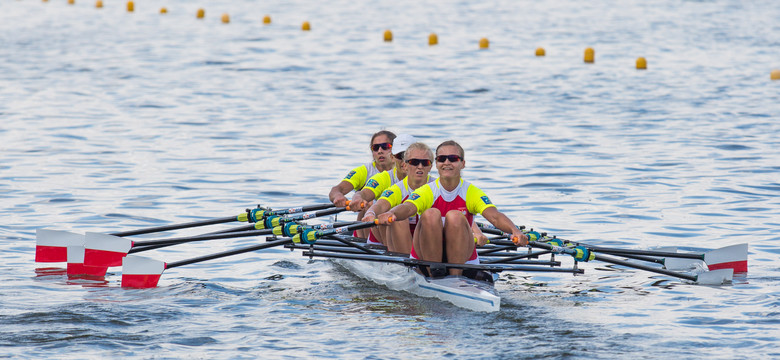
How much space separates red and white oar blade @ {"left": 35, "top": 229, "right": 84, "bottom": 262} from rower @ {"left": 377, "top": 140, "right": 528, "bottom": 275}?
11.7 ft

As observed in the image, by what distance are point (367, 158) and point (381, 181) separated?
21.5 ft

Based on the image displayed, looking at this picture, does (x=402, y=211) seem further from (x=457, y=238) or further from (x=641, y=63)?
(x=641, y=63)

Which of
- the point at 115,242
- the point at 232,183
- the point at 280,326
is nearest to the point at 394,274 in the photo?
the point at 280,326

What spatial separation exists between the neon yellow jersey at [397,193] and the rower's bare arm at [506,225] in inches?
34.8

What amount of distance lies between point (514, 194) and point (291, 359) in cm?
737

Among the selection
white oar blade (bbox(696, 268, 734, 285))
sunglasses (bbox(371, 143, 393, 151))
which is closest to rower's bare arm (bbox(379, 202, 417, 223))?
sunglasses (bbox(371, 143, 393, 151))

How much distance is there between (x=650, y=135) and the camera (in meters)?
19.0

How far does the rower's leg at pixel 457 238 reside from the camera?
9181 millimetres

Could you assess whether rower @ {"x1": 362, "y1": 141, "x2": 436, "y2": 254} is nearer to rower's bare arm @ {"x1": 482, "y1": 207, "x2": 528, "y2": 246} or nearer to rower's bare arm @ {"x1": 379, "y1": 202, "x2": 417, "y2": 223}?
rower's bare arm @ {"x1": 379, "y1": 202, "x2": 417, "y2": 223}

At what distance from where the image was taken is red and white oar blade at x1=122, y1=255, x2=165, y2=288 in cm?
1005

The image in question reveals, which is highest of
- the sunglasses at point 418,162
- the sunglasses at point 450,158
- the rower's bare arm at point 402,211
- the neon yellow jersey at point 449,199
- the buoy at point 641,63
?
the buoy at point 641,63

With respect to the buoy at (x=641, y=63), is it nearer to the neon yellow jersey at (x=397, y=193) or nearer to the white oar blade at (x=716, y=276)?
the white oar blade at (x=716, y=276)

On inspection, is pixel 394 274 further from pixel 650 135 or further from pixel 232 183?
pixel 650 135

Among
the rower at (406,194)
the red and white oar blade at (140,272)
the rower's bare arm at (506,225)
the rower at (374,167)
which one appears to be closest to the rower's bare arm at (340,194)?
the rower at (374,167)
